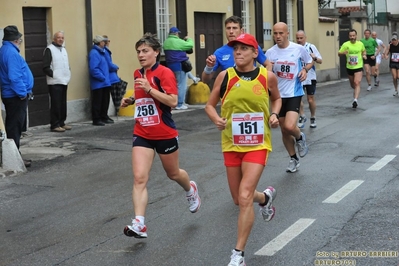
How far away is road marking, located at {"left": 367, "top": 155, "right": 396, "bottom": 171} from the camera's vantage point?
1109 cm

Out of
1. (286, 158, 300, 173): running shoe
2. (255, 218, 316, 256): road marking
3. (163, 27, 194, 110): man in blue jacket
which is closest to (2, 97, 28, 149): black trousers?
(286, 158, 300, 173): running shoe

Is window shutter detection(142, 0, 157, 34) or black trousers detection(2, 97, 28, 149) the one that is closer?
black trousers detection(2, 97, 28, 149)

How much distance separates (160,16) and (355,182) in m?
12.5

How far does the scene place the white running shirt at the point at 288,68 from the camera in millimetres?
11128

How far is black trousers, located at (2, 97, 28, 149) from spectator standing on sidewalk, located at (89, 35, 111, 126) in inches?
192

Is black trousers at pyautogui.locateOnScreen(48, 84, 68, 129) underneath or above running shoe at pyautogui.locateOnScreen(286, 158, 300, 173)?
above

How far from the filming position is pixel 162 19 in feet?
71.4

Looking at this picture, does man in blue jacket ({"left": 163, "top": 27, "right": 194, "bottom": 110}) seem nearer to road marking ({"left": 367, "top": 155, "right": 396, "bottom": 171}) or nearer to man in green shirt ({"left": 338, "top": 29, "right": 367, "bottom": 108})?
man in green shirt ({"left": 338, "top": 29, "right": 367, "bottom": 108})

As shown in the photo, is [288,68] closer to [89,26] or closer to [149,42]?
[149,42]

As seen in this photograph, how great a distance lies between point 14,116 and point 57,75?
12.6ft

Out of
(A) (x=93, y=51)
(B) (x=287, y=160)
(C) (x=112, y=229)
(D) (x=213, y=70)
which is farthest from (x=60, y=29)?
(C) (x=112, y=229)

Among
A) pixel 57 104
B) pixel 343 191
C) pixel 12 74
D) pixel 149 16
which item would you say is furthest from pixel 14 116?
pixel 149 16

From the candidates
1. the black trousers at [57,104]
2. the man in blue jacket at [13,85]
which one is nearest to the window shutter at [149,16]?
the black trousers at [57,104]

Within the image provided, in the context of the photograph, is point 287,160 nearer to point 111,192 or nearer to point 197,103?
point 111,192
